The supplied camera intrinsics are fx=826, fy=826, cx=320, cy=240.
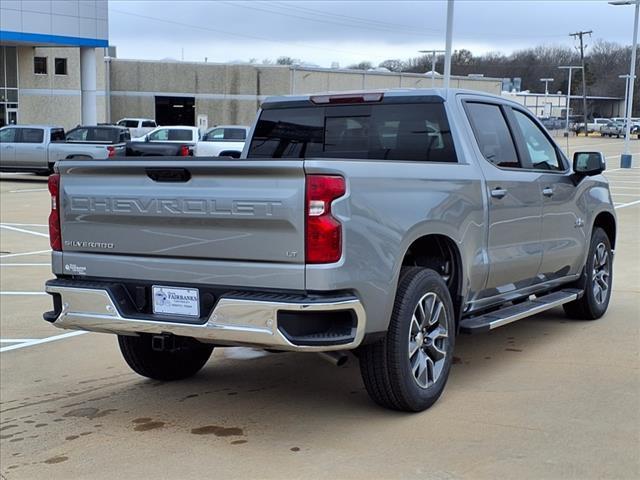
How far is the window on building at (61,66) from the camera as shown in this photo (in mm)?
53088

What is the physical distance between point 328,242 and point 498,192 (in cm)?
208

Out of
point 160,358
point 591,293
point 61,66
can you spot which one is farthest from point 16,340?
point 61,66

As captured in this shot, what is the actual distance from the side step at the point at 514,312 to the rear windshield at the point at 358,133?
1.16 meters

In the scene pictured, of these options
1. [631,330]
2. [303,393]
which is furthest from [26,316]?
[631,330]

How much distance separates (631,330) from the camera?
744cm

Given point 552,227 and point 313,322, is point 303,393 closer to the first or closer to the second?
point 313,322

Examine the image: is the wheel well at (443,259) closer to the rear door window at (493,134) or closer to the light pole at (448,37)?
the rear door window at (493,134)

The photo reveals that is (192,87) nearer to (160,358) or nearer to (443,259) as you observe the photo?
(160,358)

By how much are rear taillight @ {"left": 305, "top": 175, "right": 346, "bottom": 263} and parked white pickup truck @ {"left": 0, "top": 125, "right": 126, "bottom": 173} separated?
24257 millimetres

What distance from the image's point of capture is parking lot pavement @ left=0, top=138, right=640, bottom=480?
4344 mm

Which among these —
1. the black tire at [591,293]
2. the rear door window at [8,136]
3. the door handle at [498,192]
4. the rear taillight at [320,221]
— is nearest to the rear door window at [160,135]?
the rear door window at [8,136]

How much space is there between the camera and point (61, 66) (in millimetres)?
53344

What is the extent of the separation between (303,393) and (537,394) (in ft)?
5.15

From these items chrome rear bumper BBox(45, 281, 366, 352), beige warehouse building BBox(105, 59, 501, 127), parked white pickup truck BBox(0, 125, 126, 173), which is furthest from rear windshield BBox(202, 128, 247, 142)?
beige warehouse building BBox(105, 59, 501, 127)
